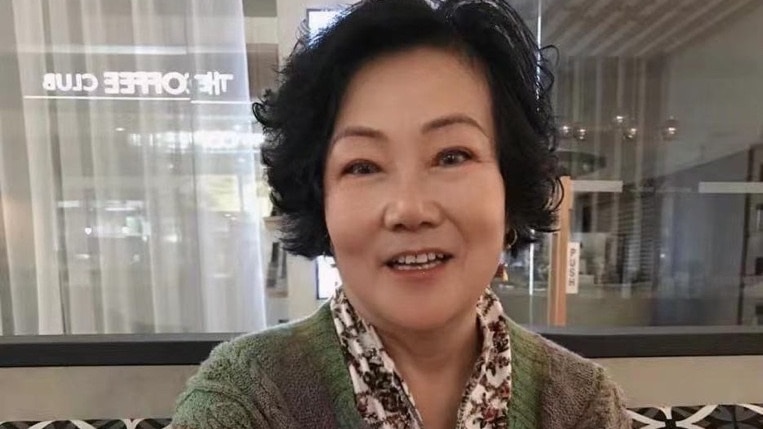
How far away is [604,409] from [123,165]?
1.37 m

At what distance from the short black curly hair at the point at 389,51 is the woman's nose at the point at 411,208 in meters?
0.12

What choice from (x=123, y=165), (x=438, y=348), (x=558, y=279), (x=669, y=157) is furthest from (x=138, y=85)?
(x=669, y=157)

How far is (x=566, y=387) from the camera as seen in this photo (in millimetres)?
823

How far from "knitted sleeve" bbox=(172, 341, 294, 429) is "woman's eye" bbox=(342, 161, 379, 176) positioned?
0.24 m

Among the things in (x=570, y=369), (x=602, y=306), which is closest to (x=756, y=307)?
(x=602, y=306)

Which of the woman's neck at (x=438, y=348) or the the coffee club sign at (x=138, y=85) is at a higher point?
the the coffee club sign at (x=138, y=85)

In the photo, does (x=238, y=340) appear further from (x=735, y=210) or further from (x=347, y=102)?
(x=735, y=210)

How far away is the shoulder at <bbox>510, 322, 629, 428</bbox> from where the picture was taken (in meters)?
0.81

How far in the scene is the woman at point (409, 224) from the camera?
26.5 inches

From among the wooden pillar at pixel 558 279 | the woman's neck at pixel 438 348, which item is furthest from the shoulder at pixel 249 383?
the wooden pillar at pixel 558 279

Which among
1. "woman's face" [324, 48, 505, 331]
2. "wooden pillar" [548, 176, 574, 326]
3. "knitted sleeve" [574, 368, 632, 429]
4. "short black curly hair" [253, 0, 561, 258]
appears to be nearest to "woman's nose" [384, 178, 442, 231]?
"woman's face" [324, 48, 505, 331]

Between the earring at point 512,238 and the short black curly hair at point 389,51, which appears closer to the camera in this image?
the short black curly hair at point 389,51

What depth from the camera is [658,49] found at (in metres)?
2.60

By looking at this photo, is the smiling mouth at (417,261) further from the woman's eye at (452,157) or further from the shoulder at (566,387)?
the shoulder at (566,387)
